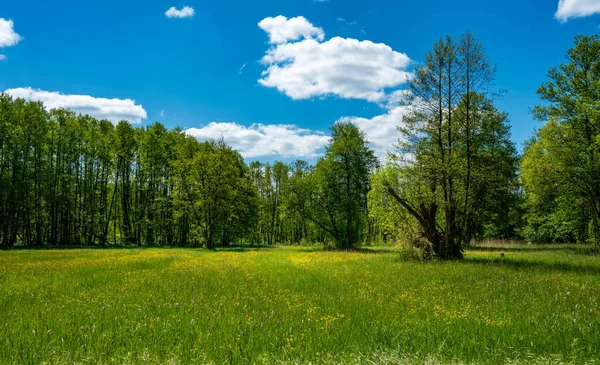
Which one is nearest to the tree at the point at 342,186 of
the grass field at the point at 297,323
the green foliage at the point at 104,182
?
the green foliage at the point at 104,182

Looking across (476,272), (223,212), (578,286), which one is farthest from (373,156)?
(578,286)

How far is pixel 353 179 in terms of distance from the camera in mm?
45500

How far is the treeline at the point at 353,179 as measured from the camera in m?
22.6

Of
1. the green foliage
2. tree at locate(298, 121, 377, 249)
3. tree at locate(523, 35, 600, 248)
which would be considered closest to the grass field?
tree at locate(523, 35, 600, 248)

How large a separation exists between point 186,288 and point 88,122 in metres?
53.6

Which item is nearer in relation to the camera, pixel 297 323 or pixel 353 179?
pixel 297 323

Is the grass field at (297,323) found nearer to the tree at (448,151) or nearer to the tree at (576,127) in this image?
the tree at (448,151)

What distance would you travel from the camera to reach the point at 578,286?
37.9 feet

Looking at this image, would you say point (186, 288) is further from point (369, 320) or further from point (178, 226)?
point (178, 226)

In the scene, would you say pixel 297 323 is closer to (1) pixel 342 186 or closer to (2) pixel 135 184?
(1) pixel 342 186

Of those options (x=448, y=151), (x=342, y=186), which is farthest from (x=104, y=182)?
(x=448, y=151)

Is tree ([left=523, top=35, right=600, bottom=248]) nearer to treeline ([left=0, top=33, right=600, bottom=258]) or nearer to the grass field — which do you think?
treeline ([left=0, top=33, right=600, bottom=258])

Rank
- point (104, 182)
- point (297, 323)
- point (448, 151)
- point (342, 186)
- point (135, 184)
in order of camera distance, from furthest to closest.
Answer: point (135, 184) → point (104, 182) → point (342, 186) → point (448, 151) → point (297, 323)

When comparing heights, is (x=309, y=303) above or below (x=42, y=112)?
below
